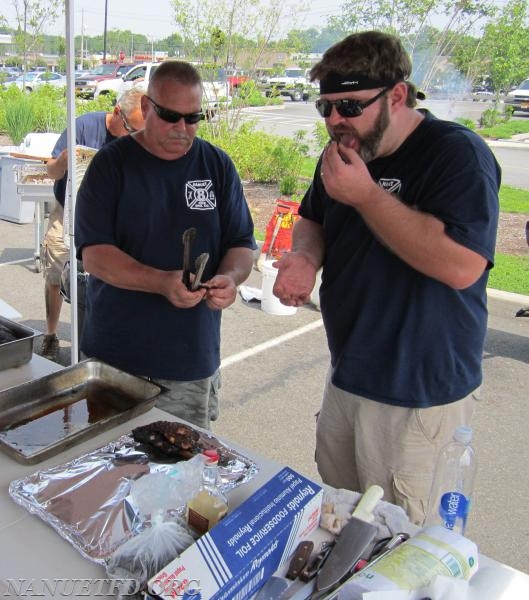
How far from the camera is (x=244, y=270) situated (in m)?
2.25

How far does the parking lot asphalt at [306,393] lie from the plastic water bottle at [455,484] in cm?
131

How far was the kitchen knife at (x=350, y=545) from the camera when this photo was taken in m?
1.14

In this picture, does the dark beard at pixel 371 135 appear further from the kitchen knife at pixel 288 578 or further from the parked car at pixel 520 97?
the parked car at pixel 520 97

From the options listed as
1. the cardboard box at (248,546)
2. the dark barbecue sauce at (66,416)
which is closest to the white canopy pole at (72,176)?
the dark barbecue sauce at (66,416)

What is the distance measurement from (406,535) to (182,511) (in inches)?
18.6

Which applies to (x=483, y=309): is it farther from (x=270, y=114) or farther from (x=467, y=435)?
(x=270, y=114)

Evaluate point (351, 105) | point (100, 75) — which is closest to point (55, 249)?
point (351, 105)

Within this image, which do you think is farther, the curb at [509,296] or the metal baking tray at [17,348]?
the curb at [509,296]

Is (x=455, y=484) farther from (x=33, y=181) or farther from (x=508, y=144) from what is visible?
(x=508, y=144)

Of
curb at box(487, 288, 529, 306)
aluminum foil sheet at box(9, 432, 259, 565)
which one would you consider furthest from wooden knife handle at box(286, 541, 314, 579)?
curb at box(487, 288, 529, 306)

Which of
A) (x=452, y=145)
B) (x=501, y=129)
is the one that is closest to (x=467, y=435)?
(x=452, y=145)

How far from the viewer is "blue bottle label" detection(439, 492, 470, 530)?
1.24 meters

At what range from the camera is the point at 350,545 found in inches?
47.4

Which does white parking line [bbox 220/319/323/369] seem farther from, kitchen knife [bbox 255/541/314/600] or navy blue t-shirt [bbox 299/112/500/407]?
kitchen knife [bbox 255/541/314/600]
